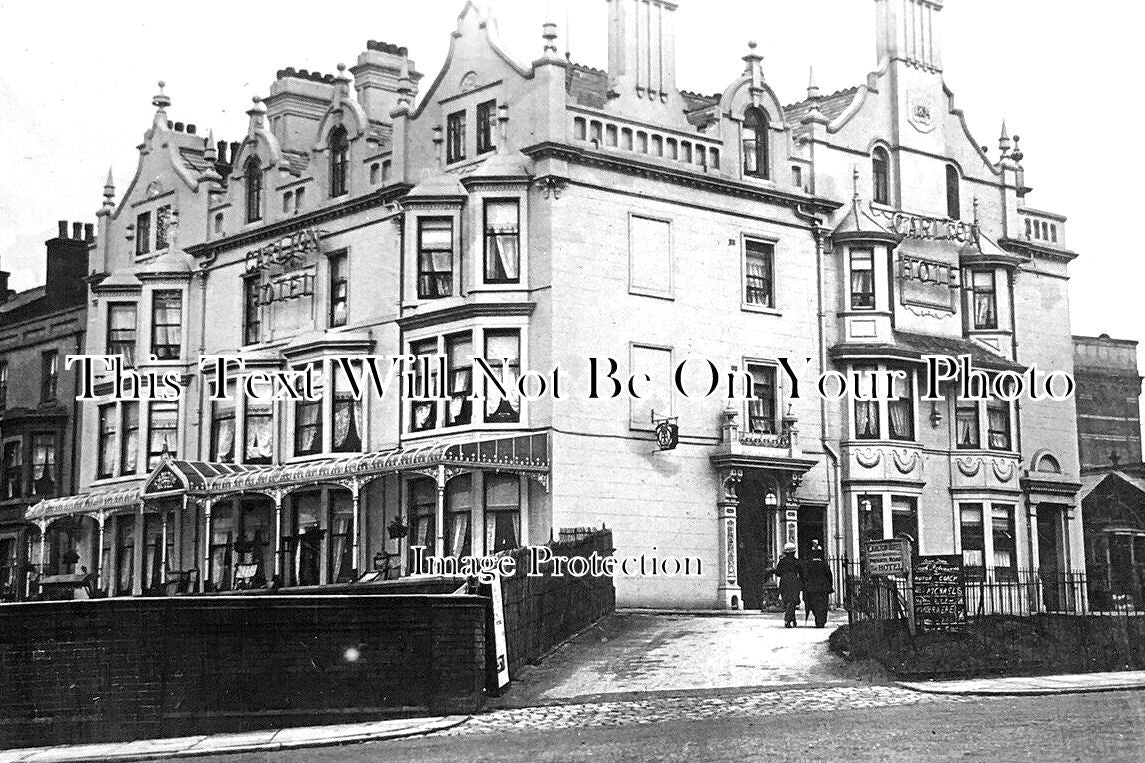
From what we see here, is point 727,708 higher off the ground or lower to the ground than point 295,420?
lower

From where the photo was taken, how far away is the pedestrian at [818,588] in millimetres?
31484

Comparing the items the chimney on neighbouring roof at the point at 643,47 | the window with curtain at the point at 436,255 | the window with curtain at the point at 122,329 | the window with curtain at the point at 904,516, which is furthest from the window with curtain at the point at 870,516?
the window with curtain at the point at 122,329

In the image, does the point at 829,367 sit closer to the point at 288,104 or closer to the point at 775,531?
the point at 775,531

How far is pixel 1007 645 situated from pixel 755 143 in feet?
59.8

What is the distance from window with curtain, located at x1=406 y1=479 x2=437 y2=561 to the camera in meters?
39.3

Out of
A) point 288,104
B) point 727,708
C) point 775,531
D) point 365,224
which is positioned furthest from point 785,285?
point 727,708

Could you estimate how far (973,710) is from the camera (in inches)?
827

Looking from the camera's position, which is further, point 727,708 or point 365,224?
point 365,224

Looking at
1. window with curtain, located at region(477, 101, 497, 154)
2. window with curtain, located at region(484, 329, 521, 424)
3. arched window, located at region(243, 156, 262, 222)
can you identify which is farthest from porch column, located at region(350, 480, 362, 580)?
arched window, located at region(243, 156, 262, 222)

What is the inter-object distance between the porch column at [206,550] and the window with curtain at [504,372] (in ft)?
30.0

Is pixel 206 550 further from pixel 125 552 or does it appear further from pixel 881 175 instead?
pixel 881 175

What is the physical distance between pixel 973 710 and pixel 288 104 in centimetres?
3434

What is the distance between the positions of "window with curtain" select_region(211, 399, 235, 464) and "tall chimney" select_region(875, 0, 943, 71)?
20.3 metres

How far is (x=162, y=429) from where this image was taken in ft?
157
